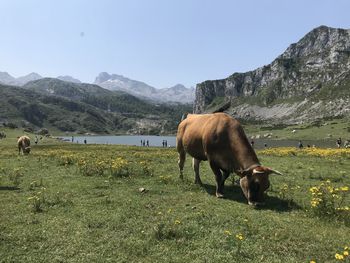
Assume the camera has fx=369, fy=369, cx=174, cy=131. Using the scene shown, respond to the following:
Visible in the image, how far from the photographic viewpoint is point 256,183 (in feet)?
46.4

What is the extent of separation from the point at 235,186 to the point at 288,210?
4.97m

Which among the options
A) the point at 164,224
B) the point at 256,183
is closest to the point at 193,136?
the point at 256,183

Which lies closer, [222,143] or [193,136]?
[222,143]

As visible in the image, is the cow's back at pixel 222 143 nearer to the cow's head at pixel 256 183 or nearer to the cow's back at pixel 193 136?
the cow's back at pixel 193 136

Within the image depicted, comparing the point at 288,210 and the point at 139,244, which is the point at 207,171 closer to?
the point at 288,210

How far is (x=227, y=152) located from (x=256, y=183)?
2.28m

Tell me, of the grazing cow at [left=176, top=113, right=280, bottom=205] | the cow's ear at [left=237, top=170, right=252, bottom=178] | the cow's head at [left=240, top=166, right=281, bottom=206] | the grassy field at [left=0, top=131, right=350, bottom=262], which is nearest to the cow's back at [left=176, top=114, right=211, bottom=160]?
the grazing cow at [left=176, top=113, right=280, bottom=205]

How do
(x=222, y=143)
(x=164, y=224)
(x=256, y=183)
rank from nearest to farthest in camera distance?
(x=164, y=224) → (x=256, y=183) → (x=222, y=143)

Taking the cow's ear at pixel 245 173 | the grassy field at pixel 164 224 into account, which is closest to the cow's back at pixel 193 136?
the grassy field at pixel 164 224

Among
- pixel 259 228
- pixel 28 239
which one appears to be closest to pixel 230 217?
pixel 259 228

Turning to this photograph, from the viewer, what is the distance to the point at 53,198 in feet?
52.2

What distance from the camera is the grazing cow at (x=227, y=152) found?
47.1 feet

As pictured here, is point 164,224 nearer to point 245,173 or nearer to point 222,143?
point 245,173

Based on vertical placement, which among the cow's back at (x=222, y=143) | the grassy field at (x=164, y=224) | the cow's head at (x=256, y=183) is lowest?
the grassy field at (x=164, y=224)
